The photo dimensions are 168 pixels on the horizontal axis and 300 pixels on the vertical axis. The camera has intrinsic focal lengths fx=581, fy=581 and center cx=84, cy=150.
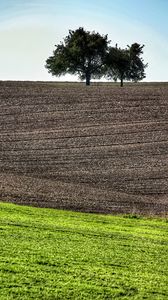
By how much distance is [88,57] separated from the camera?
258ft

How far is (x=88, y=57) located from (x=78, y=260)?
67.8m

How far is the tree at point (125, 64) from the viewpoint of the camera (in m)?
78.4

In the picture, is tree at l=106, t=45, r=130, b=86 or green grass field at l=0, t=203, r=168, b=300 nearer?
green grass field at l=0, t=203, r=168, b=300

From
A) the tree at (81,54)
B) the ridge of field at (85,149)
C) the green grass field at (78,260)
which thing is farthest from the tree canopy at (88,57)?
the green grass field at (78,260)

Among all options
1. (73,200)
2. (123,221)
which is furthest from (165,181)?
(123,221)

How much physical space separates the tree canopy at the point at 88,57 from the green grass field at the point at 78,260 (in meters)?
61.4

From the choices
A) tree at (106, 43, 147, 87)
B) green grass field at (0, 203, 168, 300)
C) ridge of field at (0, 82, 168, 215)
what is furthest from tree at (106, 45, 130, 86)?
green grass field at (0, 203, 168, 300)

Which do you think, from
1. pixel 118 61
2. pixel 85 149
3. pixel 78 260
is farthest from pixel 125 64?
pixel 78 260

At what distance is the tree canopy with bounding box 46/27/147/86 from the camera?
77500 mm

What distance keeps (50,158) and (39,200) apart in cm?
1054

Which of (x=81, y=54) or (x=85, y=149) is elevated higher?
(x=81, y=54)

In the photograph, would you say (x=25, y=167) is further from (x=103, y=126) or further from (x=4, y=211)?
(x=4, y=211)

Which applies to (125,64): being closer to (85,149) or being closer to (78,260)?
(85,149)

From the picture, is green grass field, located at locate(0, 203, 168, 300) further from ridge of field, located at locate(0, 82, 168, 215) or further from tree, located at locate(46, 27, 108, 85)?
tree, located at locate(46, 27, 108, 85)
